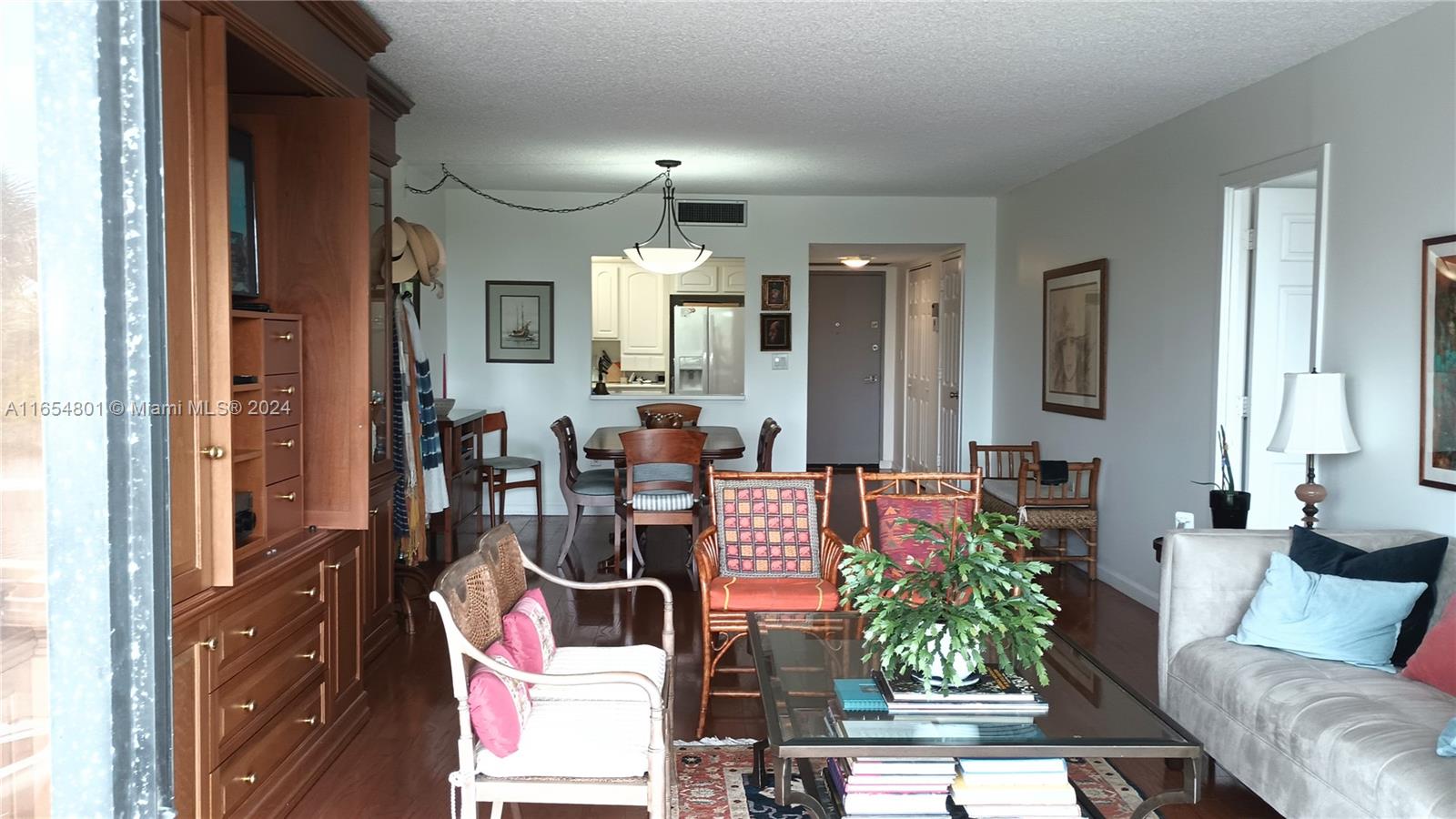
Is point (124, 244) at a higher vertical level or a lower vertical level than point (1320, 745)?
higher

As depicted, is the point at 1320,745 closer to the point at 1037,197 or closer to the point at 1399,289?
the point at 1399,289

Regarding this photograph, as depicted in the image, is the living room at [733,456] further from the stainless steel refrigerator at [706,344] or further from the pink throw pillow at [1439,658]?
the stainless steel refrigerator at [706,344]

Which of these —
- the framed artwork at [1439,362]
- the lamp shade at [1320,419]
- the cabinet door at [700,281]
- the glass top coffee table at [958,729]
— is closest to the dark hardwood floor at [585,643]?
the glass top coffee table at [958,729]

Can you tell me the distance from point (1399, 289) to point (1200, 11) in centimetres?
120

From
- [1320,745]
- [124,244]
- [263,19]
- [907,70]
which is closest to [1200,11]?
[907,70]

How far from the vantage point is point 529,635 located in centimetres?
277

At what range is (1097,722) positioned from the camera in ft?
7.88

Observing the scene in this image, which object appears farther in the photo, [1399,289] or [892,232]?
[892,232]

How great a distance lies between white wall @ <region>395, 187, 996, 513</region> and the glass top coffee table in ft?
18.5

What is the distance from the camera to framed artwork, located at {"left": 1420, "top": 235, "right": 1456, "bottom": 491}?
3.28m

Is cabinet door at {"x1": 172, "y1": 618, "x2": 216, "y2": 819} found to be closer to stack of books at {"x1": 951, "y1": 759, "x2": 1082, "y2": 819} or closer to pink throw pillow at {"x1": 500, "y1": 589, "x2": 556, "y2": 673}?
pink throw pillow at {"x1": 500, "y1": 589, "x2": 556, "y2": 673}

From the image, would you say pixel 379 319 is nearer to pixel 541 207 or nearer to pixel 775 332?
pixel 541 207

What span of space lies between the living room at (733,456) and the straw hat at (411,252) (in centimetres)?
2

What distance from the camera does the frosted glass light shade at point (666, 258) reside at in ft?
21.9
